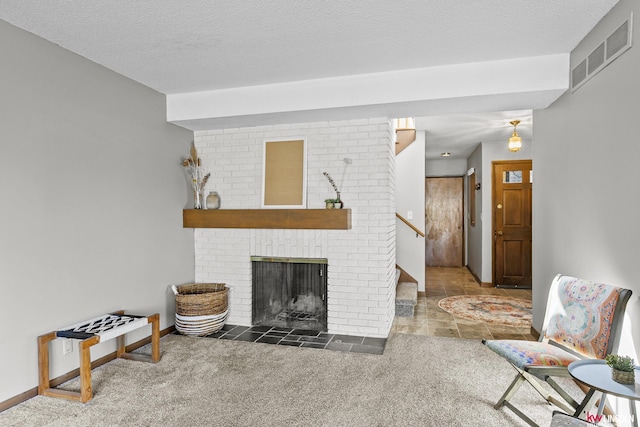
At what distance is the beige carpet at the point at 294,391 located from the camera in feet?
7.64

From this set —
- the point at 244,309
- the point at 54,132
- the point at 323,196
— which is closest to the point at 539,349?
the point at 323,196

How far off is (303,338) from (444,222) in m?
5.89

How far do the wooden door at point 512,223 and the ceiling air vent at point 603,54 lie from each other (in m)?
3.83

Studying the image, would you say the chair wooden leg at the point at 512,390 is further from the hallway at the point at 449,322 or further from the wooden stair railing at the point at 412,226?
the wooden stair railing at the point at 412,226

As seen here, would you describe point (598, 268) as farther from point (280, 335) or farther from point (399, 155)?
point (399, 155)

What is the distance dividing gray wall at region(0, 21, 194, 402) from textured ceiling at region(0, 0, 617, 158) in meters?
0.27

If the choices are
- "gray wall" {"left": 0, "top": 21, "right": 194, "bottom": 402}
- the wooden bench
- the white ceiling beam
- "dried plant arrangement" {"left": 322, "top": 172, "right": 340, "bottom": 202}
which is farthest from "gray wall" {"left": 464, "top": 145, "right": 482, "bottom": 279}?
the wooden bench

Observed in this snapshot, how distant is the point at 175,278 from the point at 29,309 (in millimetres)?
1522

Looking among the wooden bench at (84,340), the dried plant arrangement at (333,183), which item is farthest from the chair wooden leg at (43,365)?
the dried plant arrangement at (333,183)

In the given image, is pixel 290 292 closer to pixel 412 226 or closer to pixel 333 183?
pixel 333 183

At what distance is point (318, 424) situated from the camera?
226 centimetres

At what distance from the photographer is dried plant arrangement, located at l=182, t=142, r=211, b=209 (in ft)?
13.8

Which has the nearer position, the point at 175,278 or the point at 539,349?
the point at 539,349

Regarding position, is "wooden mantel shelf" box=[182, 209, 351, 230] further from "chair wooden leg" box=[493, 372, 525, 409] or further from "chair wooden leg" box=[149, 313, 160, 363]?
"chair wooden leg" box=[493, 372, 525, 409]
